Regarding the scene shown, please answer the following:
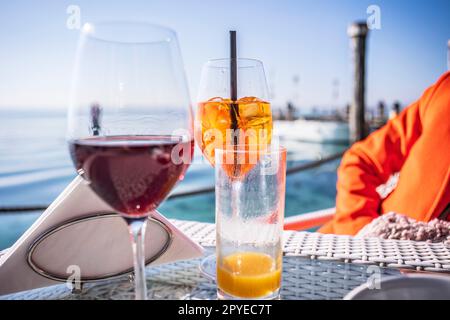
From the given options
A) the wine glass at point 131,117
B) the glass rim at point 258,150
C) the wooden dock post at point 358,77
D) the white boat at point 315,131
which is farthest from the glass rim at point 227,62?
the white boat at point 315,131

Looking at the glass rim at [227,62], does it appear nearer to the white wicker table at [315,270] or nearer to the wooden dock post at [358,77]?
the white wicker table at [315,270]

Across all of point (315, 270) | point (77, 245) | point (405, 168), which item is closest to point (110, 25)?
point (77, 245)

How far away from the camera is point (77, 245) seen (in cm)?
62

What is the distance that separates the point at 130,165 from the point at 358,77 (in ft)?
21.4

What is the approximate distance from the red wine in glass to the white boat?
15501 mm

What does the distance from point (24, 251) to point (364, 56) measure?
6.32 meters

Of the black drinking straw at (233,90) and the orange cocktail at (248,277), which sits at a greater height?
the black drinking straw at (233,90)

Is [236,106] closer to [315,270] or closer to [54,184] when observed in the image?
[315,270]

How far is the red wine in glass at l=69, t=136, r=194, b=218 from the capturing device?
0.43 metres

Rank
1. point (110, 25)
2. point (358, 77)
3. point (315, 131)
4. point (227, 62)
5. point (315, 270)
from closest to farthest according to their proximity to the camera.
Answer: point (110, 25), point (315, 270), point (227, 62), point (358, 77), point (315, 131)

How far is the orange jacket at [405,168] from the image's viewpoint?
143cm
